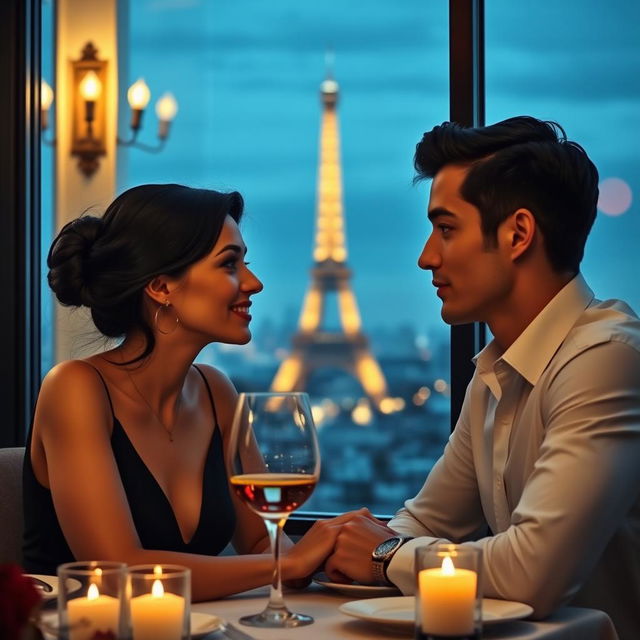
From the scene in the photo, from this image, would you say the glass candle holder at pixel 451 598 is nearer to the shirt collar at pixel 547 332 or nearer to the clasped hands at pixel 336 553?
the clasped hands at pixel 336 553

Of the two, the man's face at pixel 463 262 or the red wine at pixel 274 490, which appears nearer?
the red wine at pixel 274 490

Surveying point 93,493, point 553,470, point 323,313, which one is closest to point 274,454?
point 553,470

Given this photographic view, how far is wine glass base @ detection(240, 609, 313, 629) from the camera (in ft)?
4.14

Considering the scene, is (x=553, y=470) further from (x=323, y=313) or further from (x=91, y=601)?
(x=323, y=313)

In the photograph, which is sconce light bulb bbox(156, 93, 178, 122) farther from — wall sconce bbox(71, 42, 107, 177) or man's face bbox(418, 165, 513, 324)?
man's face bbox(418, 165, 513, 324)

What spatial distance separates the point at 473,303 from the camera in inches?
73.2

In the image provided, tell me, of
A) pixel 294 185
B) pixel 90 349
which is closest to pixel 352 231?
pixel 294 185

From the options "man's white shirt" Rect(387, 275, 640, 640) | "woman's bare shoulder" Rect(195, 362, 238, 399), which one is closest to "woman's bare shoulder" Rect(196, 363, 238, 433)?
"woman's bare shoulder" Rect(195, 362, 238, 399)

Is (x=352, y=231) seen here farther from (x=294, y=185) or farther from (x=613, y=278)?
(x=613, y=278)

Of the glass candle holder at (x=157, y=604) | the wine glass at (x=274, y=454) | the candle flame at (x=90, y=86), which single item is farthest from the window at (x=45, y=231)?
the glass candle holder at (x=157, y=604)

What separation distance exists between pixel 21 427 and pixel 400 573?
1648 mm

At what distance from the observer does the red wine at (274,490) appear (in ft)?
3.98

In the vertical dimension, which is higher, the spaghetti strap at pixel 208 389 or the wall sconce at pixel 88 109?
the wall sconce at pixel 88 109

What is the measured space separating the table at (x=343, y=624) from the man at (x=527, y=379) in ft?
0.28
